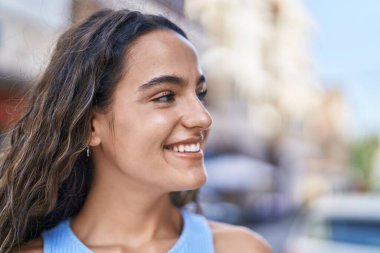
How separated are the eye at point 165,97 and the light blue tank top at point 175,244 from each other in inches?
13.9

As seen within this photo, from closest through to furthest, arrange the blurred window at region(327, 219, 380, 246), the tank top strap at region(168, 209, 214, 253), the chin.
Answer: the chin < the tank top strap at region(168, 209, 214, 253) < the blurred window at region(327, 219, 380, 246)

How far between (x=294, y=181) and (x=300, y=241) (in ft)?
81.3

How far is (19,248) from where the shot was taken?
4.61 ft

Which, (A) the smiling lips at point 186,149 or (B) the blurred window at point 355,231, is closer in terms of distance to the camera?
(A) the smiling lips at point 186,149

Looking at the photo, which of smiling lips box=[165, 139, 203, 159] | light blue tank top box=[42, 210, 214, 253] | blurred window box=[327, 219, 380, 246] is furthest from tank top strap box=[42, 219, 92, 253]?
blurred window box=[327, 219, 380, 246]

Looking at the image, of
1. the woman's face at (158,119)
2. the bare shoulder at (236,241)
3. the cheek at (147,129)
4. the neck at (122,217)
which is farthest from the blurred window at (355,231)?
the cheek at (147,129)

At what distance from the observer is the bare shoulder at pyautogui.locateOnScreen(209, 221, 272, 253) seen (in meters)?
1.45

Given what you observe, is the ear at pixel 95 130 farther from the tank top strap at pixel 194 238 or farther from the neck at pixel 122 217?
the tank top strap at pixel 194 238

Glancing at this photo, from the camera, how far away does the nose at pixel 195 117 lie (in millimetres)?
1326

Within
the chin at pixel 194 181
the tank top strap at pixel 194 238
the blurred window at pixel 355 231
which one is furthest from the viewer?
the blurred window at pixel 355 231

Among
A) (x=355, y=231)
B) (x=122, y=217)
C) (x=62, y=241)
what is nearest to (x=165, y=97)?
(x=122, y=217)

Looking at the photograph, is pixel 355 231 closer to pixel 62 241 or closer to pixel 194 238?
pixel 194 238

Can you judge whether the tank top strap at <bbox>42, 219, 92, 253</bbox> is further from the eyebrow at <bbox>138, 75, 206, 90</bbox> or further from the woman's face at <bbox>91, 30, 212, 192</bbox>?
the eyebrow at <bbox>138, 75, 206, 90</bbox>

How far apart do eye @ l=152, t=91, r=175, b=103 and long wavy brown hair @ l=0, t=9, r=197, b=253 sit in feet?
0.39
